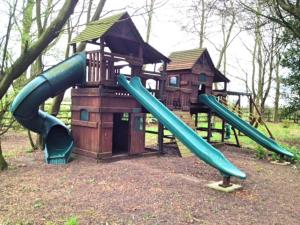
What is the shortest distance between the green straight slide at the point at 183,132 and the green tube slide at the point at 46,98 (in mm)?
1590

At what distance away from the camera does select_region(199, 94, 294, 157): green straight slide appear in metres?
12.5

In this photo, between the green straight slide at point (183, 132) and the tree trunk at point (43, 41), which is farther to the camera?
the green straight slide at point (183, 132)

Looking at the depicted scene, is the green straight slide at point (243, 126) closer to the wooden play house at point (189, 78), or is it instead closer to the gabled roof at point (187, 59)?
the wooden play house at point (189, 78)

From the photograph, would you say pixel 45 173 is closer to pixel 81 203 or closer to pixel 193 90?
pixel 81 203

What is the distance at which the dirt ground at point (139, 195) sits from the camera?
18.9ft

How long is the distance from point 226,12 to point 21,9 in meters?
9.31

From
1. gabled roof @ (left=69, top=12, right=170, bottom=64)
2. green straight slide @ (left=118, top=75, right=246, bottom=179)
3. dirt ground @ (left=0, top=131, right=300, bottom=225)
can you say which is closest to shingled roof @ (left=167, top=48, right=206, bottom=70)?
gabled roof @ (left=69, top=12, right=170, bottom=64)

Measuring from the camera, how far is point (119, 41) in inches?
505

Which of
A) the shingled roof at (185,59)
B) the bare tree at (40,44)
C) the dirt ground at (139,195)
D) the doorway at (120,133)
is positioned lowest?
the dirt ground at (139,195)

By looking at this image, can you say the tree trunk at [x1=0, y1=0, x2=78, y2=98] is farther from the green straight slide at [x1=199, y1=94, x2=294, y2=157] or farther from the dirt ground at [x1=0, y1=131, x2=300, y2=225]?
the green straight slide at [x1=199, y1=94, x2=294, y2=157]

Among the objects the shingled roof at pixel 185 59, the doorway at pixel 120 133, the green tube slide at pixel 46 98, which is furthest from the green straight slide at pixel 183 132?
the shingled roof at pixel 185 59

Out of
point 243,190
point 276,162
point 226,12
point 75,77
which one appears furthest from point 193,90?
point 243,190

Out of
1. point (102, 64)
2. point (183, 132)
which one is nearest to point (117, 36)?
point (102, 64)

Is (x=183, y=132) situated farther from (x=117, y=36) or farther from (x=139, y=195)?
(x=117, y=36)
